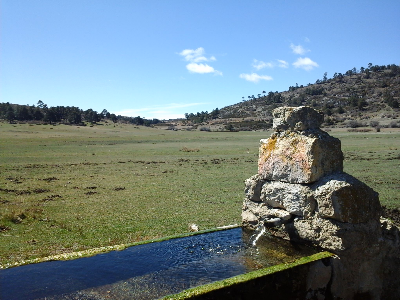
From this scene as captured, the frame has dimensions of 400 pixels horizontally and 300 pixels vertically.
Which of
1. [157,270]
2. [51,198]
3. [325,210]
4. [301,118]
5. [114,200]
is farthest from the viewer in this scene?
[51,198]

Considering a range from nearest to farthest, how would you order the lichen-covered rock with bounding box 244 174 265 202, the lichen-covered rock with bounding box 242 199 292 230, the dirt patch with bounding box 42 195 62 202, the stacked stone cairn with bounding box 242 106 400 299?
the stacked stone cairn with bounding box 242 106 400 299, the lichen-covered rock with bounding box 242 199 292 230, the lichen-covered rock with bounding box 244 174 265 202, the dirt patch with bounding box 42 195 62 202

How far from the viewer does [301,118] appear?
8789 millimetres

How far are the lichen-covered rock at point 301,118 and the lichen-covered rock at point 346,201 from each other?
5.06ft

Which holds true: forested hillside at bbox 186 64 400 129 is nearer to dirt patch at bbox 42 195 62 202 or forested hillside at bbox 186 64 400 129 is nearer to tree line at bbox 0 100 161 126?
tree line at bbox 0 100 161 126

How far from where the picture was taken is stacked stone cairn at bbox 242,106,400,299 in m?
7.52

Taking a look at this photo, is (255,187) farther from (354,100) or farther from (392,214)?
(354,100)

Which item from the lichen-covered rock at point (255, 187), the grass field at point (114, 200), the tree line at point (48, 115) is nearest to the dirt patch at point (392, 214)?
the grass field at point (114, 200)

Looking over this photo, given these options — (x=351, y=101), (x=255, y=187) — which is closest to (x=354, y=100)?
(x=351, y=101)

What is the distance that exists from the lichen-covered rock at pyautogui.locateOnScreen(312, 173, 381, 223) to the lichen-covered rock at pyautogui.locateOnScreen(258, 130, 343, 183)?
0.42m

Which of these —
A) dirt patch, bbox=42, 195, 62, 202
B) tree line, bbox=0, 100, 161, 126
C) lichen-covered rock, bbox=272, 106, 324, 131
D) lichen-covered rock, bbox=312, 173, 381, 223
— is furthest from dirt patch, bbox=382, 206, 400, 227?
tree line, bbox=0, 100, 161, 126

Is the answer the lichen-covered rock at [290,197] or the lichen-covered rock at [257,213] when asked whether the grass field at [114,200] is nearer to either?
the lichen-covered rock at [257,213]

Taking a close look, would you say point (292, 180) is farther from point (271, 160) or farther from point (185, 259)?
point (185, 259)

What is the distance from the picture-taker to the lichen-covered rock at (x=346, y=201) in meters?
7.54

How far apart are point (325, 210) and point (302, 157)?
137 centimetres
